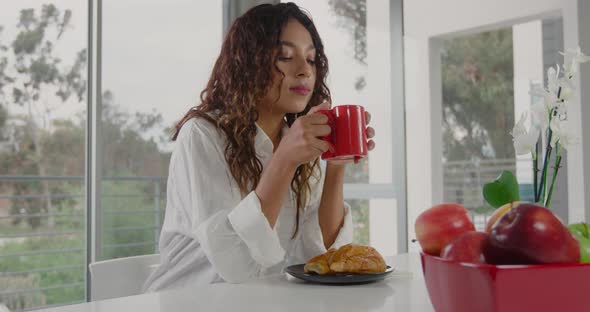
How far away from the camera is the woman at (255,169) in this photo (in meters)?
1.18

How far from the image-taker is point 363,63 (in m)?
3.54

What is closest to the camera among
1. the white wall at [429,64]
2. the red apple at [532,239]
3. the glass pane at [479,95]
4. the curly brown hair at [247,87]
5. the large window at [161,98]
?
the red apple at [532,239]

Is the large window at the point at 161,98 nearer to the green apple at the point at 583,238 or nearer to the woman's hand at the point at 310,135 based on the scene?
the woman's hand at the point at 310,135

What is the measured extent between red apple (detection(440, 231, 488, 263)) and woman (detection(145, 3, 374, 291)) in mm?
562

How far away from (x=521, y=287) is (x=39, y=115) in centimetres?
688

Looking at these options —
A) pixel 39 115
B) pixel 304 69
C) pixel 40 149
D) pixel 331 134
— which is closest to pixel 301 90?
pixel 304 69

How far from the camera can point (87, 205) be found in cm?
288

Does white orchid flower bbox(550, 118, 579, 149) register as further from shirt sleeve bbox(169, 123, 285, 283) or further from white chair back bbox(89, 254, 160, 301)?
white chair back bbox(89, 254, 160, 301)

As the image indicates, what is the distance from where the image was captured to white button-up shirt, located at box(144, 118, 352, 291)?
117cm

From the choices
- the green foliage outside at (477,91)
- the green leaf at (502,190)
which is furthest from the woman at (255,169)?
the green foliage outside at (477,91)

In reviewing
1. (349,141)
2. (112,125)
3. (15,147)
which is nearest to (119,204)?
(112,125)

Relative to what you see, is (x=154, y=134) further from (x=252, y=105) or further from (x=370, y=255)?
(x=370, y=255)

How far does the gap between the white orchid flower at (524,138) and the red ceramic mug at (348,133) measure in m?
0.38

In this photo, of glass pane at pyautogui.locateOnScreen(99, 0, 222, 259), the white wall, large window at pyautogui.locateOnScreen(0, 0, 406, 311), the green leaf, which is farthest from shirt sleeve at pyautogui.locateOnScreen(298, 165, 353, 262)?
the white wall
